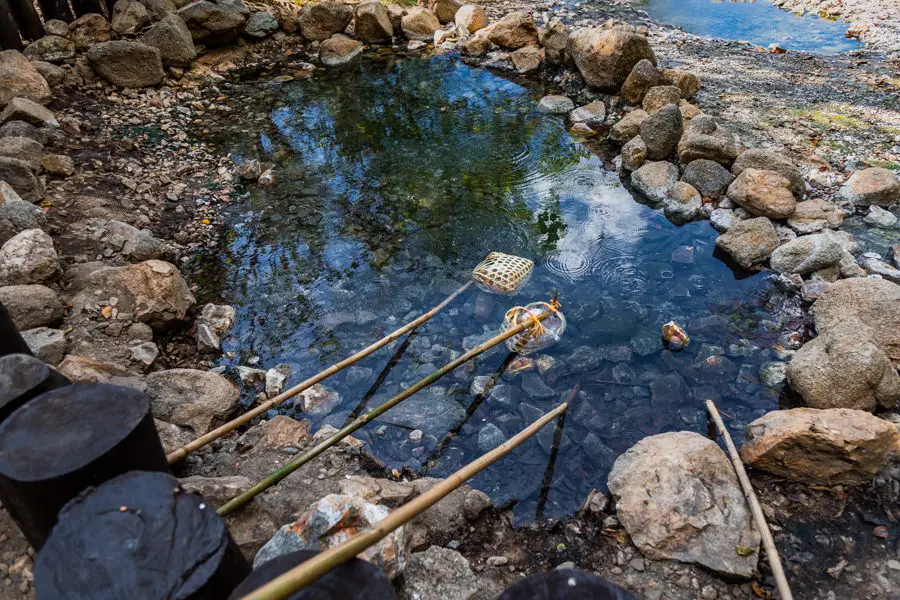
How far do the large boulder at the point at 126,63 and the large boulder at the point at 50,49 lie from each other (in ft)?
1.40

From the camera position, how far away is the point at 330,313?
579 centimetres

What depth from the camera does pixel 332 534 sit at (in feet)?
9.11

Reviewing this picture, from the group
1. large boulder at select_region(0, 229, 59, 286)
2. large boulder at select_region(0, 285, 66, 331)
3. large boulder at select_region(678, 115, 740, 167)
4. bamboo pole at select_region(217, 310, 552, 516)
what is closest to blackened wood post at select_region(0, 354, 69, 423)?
bamboo pole at select_region(217, 310, 552, 516)

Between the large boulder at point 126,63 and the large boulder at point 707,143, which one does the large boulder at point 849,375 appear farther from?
the large boulder at point 126,63

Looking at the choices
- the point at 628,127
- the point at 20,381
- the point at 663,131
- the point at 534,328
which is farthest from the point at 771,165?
the point at 20,381

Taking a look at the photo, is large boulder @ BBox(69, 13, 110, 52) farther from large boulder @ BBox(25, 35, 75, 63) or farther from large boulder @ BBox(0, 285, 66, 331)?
large boulder @ BBox(0, 285, 66, 331)

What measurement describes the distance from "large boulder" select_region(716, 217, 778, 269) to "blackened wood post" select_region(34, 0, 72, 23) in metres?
11.7

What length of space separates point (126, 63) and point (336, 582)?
10.5 m

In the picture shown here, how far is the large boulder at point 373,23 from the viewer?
40.9ft

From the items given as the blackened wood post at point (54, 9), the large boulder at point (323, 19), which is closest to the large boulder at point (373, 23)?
the large boulder at point (323, 19)

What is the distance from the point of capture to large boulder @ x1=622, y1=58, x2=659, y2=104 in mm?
9164

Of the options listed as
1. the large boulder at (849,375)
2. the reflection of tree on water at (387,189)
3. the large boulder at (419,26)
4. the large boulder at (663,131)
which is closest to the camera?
the large boulder at (849,375)

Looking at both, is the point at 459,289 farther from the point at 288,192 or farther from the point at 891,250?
the point at 891,250

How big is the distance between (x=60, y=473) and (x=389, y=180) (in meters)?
6.47
